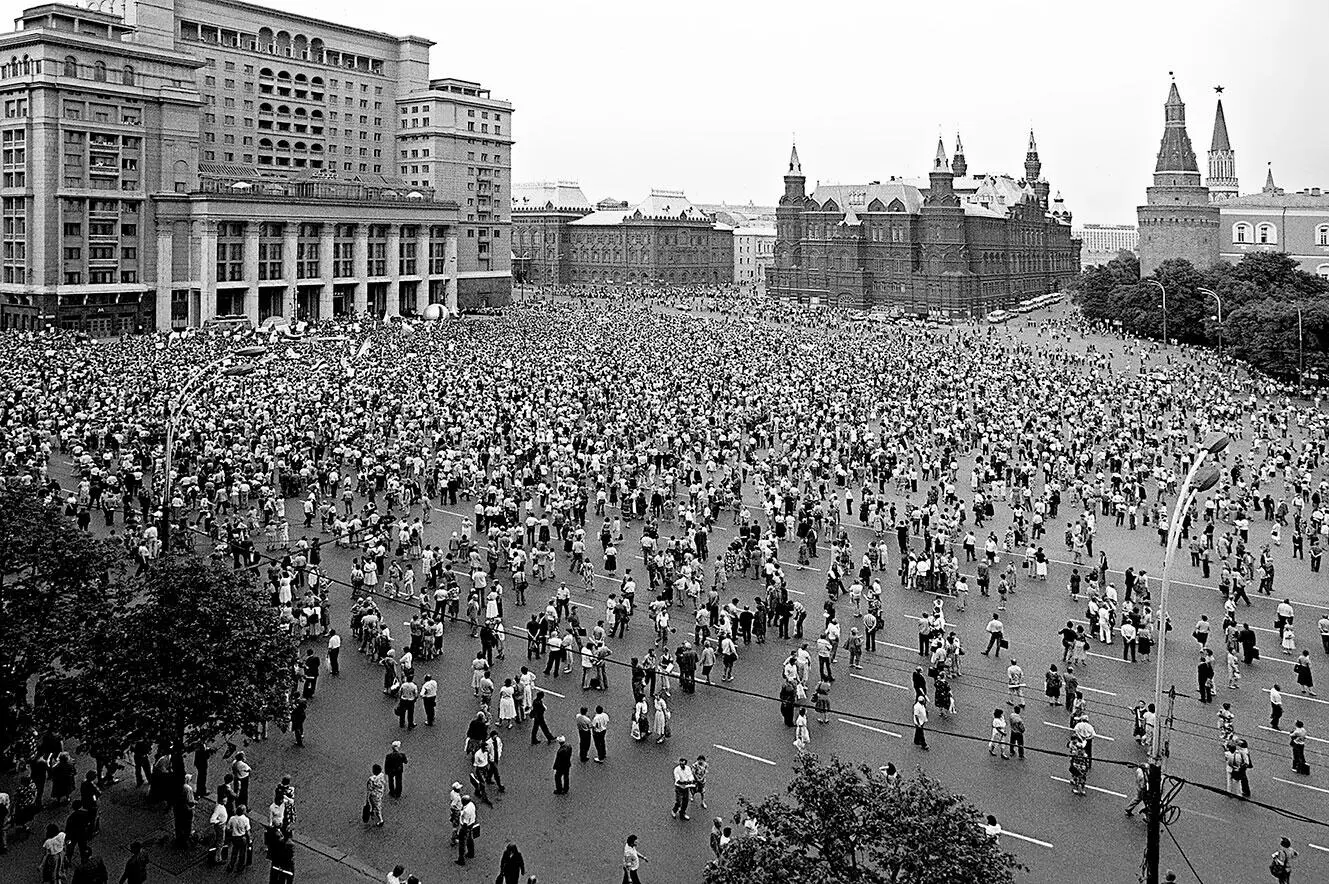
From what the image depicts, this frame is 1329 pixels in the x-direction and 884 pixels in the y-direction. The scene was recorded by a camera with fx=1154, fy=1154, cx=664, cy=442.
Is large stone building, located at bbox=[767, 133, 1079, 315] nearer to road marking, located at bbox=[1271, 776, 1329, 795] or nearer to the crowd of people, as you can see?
the crowd of people

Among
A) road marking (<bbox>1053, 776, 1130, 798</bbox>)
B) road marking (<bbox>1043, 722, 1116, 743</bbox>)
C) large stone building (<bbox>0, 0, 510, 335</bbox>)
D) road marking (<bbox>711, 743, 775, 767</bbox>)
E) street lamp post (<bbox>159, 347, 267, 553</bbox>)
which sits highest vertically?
large stone building (<bbox>0, 0, 510, 335</bbox>)

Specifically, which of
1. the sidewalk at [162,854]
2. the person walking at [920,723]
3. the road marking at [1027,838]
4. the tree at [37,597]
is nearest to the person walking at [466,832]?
the sidewalk at [162,854]

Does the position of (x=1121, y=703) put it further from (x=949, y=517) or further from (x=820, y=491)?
(x=820, y=491)

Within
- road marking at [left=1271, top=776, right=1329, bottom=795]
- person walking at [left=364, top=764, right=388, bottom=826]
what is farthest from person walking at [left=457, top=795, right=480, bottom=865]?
road marking at [left=1271, top=776, right=1329, bottom=795]

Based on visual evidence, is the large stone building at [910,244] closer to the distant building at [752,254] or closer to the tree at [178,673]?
the distant building at [752,254]

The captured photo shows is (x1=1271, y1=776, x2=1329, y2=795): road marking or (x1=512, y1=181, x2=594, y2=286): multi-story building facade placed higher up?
(x1=512, y1=181, x2=594, y2=286): multi-story building facade

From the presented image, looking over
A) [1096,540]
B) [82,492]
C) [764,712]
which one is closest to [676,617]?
[764,712]

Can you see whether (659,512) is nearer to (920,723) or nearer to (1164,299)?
(920,723)
